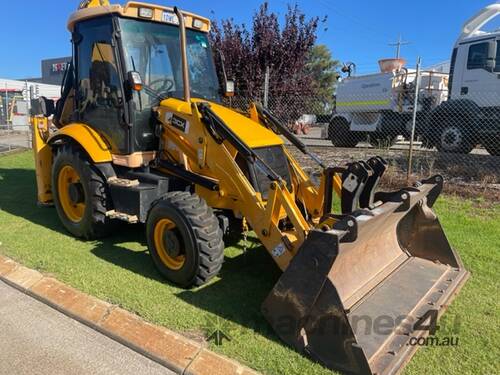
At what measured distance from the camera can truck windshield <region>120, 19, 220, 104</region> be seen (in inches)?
185

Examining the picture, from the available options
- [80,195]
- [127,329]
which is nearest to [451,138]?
[80,195]

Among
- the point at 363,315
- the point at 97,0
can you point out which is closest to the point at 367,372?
the point at 363,315

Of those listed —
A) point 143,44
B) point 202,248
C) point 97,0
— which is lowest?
point 202,248

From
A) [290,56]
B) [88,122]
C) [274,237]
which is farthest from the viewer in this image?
[290,56]

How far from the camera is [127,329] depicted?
322 centimetres

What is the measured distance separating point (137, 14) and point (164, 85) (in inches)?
31.1

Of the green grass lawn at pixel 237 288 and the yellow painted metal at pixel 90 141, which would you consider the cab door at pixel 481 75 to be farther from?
the yellow painted metal at pixel 90 141

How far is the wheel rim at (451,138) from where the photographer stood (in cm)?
983

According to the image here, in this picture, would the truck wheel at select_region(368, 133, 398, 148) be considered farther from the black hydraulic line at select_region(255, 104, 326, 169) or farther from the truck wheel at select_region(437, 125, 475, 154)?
the black hydraulic line at select_region(255, 104, 326, 169)

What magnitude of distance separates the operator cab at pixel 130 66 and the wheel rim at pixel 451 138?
6819 millimetres

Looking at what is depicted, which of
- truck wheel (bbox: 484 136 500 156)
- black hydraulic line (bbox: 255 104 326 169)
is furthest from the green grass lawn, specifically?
truck wheel (bbox: 484 136 500 156)

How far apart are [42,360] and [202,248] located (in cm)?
141

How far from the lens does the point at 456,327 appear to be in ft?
10.7

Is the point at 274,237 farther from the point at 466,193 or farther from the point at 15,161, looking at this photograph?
the point at 15,161
